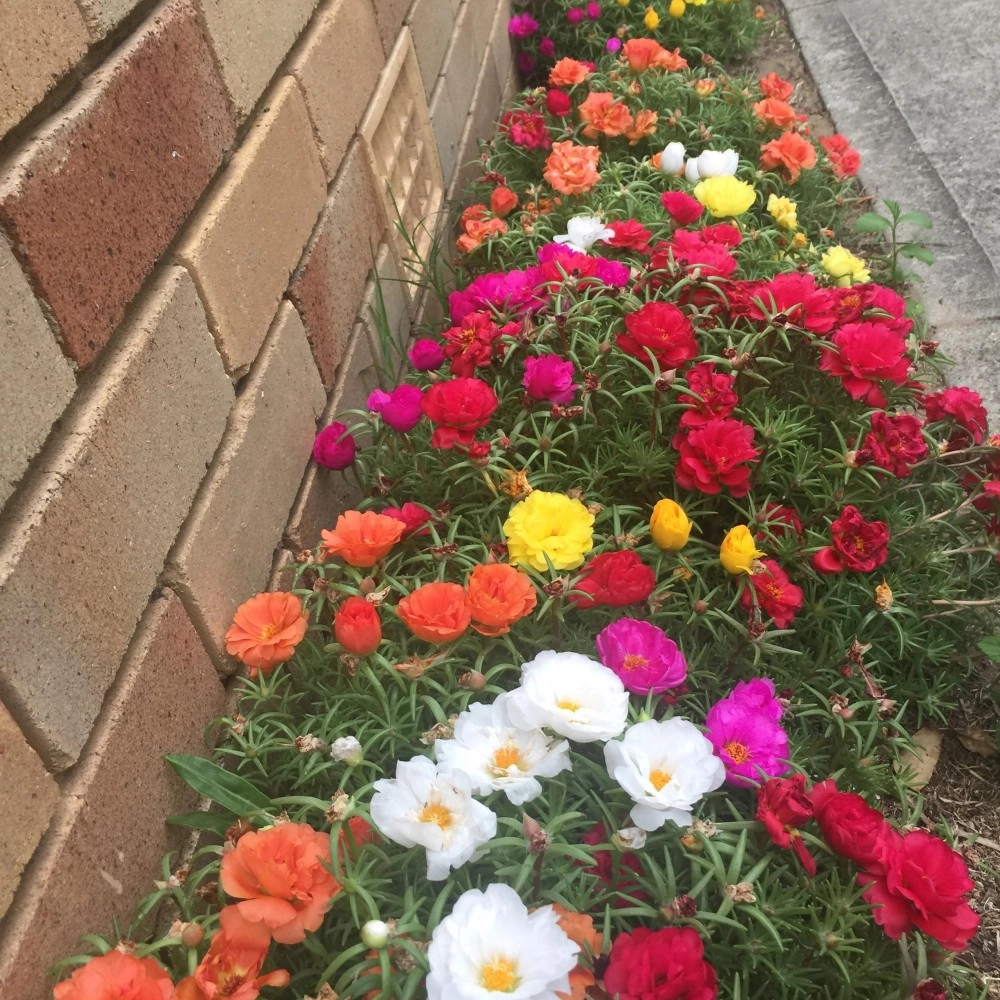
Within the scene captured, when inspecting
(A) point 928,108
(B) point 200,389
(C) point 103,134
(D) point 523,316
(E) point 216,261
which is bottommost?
(A) point 928,108

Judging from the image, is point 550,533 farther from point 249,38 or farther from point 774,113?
point 774,113

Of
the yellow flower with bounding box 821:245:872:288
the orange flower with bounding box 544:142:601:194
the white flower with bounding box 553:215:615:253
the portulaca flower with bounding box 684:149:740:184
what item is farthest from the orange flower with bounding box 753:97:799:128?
the white flower with bounding box 553:215:615:253

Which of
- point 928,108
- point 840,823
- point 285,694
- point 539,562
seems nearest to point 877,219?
point 928,108

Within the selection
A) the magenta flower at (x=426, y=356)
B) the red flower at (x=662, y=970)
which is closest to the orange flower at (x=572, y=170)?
the magenta flower at (x=426, y=356)

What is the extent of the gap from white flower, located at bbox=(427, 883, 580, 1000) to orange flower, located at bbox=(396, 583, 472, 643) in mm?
455

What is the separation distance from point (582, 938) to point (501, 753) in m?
0.25

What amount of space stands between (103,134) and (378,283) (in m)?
1.05

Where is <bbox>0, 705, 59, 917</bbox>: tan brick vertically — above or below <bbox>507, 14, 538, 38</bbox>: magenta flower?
below

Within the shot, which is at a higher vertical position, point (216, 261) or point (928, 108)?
point (216, 261)

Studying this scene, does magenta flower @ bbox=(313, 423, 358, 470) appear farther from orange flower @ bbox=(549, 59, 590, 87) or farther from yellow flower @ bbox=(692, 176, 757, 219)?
orange flower @ bbox=(549, 59, 590, 87)

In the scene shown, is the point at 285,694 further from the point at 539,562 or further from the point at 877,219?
the point at 877,219

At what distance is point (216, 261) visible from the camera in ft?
4.72

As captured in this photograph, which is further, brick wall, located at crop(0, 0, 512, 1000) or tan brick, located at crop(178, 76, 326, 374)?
tan brick, located at crop(178, 76, 326, 374)

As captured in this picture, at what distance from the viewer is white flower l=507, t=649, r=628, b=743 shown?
1.14 meters
